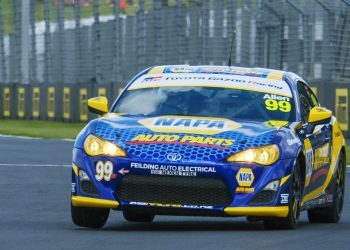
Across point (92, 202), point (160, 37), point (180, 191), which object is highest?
point (180, 191)

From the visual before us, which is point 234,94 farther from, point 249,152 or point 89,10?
point 89,10

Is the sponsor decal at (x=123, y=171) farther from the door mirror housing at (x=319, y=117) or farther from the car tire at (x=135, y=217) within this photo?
the door mirror housing at (x=319, y=117)

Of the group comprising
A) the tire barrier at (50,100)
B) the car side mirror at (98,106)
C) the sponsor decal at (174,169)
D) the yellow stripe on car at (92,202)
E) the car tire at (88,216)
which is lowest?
the tire barrier at (50,100)

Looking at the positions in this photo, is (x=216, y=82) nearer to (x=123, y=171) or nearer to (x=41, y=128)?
(x=123, y=171)

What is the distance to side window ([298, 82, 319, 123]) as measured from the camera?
1203 cm

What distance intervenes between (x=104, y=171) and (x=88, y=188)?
200 mm

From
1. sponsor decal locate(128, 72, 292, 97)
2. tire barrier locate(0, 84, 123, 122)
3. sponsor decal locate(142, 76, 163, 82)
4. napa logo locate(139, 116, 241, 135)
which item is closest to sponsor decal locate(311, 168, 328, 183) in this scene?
sponsor decal locate(128, 72, 292, 97)

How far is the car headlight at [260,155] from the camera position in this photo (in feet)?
→ 34.0

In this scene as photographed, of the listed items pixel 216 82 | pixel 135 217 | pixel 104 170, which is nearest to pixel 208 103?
pixel 216 82

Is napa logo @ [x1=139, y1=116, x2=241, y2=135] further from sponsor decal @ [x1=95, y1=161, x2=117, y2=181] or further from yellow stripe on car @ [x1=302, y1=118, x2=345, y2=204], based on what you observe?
yellow stripe on car @ [x1=302, y1=118, x2=345, y2=204]

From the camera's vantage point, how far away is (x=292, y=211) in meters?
10.7

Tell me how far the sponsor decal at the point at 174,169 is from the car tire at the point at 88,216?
64cm

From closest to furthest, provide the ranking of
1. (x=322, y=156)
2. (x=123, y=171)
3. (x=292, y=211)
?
(x=123, y=171) < (x=292, y=211) < (x=322, y=156)

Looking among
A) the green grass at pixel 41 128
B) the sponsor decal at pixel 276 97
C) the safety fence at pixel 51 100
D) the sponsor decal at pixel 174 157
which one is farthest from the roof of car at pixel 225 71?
the safety fence at pixel 51 100
